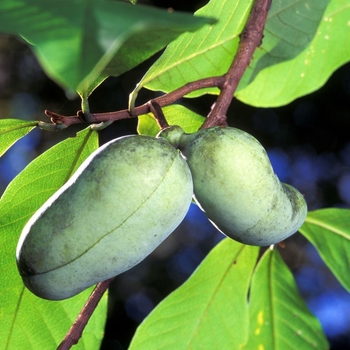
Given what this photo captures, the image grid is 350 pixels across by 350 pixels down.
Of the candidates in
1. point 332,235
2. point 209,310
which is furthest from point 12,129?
point 332,235

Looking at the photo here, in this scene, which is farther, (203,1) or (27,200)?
(203,1)

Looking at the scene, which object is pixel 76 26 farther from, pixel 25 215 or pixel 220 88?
pixel 25 215

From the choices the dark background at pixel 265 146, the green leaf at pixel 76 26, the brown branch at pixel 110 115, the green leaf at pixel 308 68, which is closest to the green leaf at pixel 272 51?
the green leaf at pixel 308 68

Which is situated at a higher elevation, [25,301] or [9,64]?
[25,301]

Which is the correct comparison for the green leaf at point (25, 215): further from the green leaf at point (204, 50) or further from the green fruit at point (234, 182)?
Answer: the green fruit at point (234, 182)

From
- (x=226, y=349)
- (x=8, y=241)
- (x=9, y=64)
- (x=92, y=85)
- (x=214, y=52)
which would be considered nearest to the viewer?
(x=92, y=85)

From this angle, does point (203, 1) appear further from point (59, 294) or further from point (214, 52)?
point (59, 294)

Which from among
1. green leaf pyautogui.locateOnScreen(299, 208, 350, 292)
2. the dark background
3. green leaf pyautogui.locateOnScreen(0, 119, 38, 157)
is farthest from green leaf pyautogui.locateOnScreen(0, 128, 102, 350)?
the dark background

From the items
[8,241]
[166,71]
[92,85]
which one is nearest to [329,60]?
[166,71]
